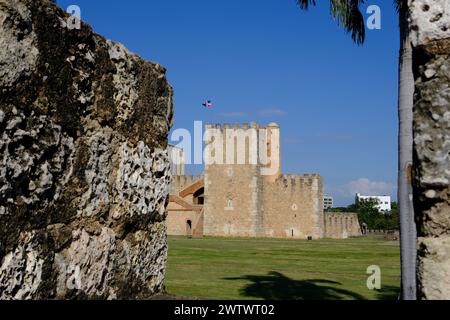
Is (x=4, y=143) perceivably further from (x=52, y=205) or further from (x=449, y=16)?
(x=449, y=16)

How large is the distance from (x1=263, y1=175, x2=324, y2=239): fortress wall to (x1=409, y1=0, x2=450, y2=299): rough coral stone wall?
5928 centimetres

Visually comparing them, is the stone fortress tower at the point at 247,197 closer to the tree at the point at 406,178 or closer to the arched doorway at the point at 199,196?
the arched doorway at the point at 199,196

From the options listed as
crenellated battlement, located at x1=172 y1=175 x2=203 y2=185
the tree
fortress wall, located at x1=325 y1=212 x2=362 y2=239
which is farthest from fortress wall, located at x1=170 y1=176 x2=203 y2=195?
the tree

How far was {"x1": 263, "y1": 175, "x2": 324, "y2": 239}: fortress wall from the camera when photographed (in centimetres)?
6128

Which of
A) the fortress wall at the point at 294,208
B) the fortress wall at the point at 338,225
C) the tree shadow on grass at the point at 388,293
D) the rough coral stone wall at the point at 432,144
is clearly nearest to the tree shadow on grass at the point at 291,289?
the tree shadow on grass at the point at 388,293

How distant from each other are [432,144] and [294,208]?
59869 mm

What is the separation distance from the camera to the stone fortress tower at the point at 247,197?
198 feet

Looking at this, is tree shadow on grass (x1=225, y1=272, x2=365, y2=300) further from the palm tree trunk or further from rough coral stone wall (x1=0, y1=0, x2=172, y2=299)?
rough coral stone wall (x1=0, y1=0, x2=172, y2=299)

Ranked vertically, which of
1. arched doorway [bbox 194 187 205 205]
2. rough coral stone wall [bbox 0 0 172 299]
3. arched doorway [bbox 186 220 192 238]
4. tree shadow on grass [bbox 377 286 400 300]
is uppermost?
arched doorway [bbox 194 187 205 205]

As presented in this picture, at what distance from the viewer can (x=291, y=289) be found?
11.9 metres

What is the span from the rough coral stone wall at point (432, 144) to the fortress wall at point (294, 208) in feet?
194

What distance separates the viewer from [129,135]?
3.89m

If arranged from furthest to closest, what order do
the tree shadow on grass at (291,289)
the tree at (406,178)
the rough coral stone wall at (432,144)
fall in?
the tree shadow on grass at (291,289)
the tree at (406,178)
the rough coral stone wall at (432,144)
